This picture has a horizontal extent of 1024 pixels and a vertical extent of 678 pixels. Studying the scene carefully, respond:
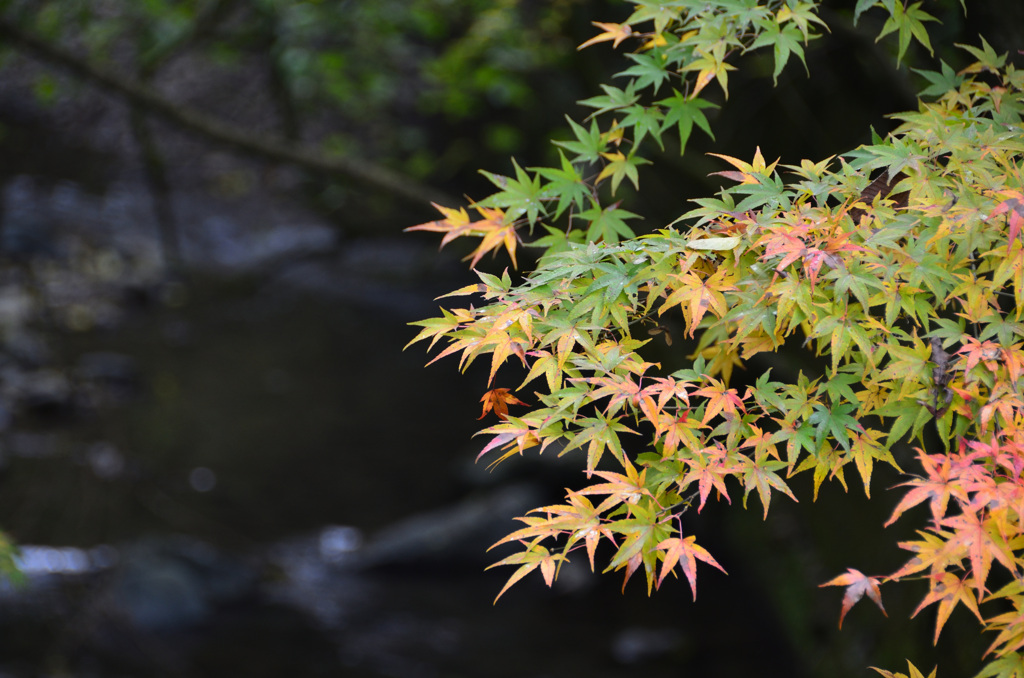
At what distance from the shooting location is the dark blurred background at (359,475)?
459 centimetres

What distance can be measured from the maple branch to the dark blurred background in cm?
2

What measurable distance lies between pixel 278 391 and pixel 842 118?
7730 mm

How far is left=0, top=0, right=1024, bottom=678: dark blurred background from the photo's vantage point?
459cm

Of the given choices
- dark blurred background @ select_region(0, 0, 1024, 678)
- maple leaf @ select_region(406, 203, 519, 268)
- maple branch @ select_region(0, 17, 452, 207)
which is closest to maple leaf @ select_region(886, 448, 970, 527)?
maple leaf @ select_region(406, 203, 519, 268)

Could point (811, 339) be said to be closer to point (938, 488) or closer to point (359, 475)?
point (938, 488)

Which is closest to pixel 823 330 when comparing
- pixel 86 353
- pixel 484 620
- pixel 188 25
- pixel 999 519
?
pixel 999 519

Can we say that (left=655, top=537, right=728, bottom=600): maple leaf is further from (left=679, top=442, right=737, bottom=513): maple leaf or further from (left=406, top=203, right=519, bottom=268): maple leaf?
(left=406, top=203, right=519, bottom=268): maple leaf

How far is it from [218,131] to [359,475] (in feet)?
13.9

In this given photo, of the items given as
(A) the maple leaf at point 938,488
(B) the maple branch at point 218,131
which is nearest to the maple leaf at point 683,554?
(A) the maple leaf at point 938,488

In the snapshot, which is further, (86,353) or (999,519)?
(86,353)

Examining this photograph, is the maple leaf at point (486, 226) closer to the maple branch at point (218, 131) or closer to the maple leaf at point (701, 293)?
the maple leaf at point (701, 293)

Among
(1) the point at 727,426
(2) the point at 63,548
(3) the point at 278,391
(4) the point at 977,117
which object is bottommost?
(1) the point at 727,426

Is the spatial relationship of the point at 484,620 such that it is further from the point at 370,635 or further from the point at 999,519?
the point at 999,519

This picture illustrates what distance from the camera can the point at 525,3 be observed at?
276 inches
